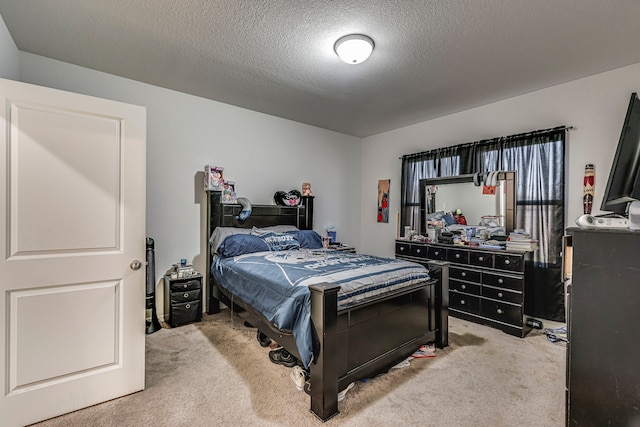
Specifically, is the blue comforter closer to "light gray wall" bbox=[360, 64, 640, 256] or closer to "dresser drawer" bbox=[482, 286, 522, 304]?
"dresser drawer" bbox=[482, 286, 522, 304]

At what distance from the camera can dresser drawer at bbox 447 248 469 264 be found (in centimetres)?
364

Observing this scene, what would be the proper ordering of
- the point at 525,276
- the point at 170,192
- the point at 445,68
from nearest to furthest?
1. the point at 445,68
2. the point at 525,276
3. the point at 170,192

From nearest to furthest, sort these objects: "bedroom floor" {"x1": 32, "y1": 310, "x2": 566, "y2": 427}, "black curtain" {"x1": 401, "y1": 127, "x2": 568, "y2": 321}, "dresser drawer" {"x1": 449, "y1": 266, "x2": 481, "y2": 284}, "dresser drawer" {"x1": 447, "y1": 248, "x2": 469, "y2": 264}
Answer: "bedroom floor" {"x1": 32, "y1": 310, "x2": 566, "y2": 427}, "black curtain" {"x1": 401, "y1": 127, "x2": 568, "y2": 321}, "dresser drawer" {"x1": 449, "y1": 266, "x2": 481, "y2": 284}, "dresser drawer" {"x1": 447, "y1": 248, "x2": 469, "y2": 264}

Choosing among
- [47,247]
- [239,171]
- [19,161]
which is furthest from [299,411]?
[239,171]

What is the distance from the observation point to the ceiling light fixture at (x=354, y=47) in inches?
95.5

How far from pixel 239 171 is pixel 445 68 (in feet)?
9.20

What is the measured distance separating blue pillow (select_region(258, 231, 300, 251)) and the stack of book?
2.54m

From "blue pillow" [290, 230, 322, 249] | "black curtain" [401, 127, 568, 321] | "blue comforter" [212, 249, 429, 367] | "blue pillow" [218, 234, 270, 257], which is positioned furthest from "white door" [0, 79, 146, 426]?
"black curtain" [401, 127, 568, 321]

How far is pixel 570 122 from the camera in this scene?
3.24m

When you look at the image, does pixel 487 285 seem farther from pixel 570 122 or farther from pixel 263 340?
pixel 263 340

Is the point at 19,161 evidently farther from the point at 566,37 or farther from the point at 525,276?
the point at 525,276

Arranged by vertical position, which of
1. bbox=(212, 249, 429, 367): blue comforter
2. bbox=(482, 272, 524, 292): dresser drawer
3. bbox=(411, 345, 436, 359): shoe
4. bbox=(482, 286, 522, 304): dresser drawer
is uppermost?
bbox=(212, 249, 429, 367): blue comforter

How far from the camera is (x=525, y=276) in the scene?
3.25 metres

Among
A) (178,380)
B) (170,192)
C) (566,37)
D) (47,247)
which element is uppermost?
(566,37)
